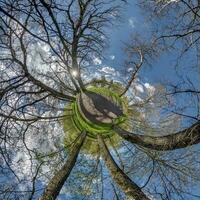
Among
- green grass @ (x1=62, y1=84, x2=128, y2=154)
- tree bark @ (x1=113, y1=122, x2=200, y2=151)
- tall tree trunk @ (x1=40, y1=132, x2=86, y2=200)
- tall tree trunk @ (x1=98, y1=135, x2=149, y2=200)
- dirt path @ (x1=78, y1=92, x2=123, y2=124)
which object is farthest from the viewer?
green grass @ (x1=62, y1=84, x2=128, y2=154)

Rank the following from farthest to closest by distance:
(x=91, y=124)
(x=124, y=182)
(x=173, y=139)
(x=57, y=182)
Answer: (x=91, y=124), (x=57, y=182), (x=124, y=182), (x=173, y=139)

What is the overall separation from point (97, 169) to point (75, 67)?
3.53 metres

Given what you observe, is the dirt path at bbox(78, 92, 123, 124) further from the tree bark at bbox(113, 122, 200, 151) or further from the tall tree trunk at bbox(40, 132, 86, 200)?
the tree bark at bbox(113, 122, 200, 151)

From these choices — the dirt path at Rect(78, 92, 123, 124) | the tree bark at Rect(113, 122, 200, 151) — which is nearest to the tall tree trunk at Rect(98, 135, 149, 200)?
the tree bark at Rect(113, 122, 200, 151)

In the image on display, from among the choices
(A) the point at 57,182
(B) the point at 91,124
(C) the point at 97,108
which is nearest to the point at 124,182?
(A) the point at 57,182

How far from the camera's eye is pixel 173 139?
27.4 ft

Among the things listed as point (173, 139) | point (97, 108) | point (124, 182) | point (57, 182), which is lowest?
point (173, 139)

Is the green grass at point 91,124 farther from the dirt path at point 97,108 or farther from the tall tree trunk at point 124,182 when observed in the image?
the tall tree trunk at point 124,182

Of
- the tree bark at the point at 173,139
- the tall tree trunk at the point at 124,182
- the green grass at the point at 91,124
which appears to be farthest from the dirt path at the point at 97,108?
the tree bark at the point at 173,139

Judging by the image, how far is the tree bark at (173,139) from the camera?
7.45 meters

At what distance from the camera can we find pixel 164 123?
13.2 m

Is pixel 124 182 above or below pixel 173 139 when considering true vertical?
above

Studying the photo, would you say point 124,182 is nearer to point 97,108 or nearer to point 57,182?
point 57,182

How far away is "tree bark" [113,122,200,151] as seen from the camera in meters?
7.45
